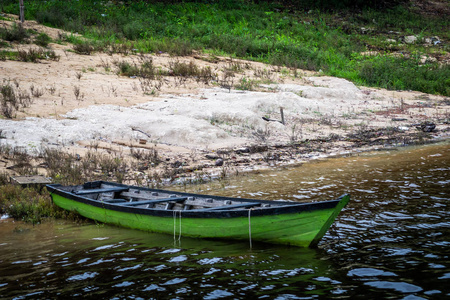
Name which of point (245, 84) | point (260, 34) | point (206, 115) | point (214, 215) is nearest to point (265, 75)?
point (245, 84)

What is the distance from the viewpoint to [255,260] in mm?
5863

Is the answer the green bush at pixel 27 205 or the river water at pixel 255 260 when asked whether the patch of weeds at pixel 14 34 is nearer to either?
the green bush at pixel 27 205

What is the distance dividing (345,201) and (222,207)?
1.95 meters

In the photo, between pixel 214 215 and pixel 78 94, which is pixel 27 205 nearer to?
pixel 214 215

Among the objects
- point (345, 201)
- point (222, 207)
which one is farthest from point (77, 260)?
point (345, 201)

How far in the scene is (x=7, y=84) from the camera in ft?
45.9

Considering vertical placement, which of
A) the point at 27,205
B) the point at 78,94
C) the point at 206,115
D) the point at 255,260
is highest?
the point at 78,94

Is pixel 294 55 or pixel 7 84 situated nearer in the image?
pixel 7 84

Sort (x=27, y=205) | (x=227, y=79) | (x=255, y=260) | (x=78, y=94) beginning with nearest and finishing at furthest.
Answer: (x=255, y=260) → (x=27, y=205) → (x=78, y=94) → (x=227, y=79)

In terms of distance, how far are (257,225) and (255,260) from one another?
1.65ft

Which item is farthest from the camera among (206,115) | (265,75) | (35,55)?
(265,75)

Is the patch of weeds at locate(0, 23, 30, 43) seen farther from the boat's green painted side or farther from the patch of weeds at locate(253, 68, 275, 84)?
the boat's green painted side

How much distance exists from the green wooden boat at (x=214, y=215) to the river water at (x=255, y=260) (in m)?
0.19

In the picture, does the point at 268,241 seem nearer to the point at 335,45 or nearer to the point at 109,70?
the point at 109,70
